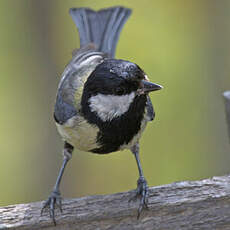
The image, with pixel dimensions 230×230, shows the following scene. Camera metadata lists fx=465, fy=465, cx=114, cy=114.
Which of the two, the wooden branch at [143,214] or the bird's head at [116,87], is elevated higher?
the bird's head at [116,87]

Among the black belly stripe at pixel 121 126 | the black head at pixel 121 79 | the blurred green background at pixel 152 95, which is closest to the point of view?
the black head at pixel 121 79

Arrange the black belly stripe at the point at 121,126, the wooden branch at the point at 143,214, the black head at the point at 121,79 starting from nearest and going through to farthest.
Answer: the wooden branch at the point at 143,214, the black head at the point at 121,79, the black belly stripe at the point at 121,126

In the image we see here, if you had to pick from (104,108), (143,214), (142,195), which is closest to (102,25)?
(104,108)

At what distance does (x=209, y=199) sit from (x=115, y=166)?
2.93m

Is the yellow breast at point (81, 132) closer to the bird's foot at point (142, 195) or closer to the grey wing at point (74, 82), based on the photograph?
the grey wing at point (74, 82)

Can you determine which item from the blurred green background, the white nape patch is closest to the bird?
A: the white nape patch

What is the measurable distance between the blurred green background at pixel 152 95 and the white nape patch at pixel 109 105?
212 centimetres

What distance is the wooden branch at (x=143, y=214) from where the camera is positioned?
6.88 ft

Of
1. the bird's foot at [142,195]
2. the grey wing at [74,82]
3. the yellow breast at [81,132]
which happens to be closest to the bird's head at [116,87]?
the yellow breast at [81,132]

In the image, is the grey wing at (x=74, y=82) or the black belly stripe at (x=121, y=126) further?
the grey wing at (x=74, y=82)

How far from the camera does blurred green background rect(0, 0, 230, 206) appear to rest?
4676mm

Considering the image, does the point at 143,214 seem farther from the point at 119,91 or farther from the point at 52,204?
the point at 119,91

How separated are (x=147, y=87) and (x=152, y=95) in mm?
2791

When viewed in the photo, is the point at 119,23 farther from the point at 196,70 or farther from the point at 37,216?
the point at 37,216
